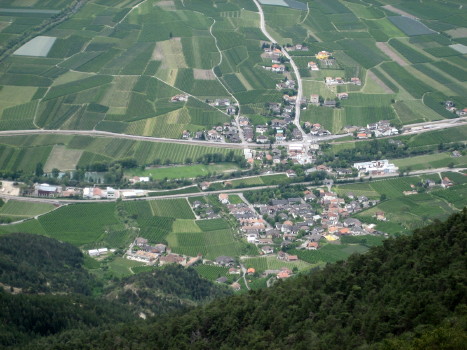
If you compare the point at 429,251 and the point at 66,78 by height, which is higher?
the point at 429,251

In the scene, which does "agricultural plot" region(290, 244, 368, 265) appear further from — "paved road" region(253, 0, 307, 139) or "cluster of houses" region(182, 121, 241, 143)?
"paved road" region(253, 0, 307, 139)

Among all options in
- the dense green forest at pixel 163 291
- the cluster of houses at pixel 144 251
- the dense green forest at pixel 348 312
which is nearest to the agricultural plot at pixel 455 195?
the dense green forest at pixel 163 291

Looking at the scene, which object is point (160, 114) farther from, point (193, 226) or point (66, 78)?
point (193, 226)

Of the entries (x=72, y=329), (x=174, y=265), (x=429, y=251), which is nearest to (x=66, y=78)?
(x=174, y=265)

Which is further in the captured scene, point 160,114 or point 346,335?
point 160,114

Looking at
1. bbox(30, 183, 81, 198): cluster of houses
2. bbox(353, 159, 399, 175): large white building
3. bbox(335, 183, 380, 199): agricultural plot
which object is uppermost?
bbox(30, 183, 81, 198): cluster of houses

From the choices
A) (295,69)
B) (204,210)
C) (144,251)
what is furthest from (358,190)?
(295,69)

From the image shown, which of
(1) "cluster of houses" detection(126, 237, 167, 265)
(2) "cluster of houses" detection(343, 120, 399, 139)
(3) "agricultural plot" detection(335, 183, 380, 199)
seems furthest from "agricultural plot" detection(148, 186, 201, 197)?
(2) "cluster of houses" detection(343, 120, 399, 139)
